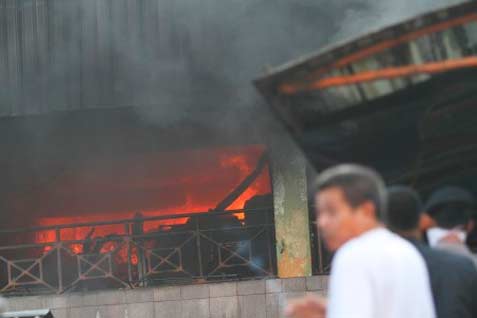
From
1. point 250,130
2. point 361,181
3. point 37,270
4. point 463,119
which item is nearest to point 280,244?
point 250,130

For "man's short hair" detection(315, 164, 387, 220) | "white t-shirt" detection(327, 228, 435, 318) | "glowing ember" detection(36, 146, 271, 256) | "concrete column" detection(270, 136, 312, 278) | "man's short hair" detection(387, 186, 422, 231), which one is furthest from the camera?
"glowing ember" detection(36, 146, 271, 256)

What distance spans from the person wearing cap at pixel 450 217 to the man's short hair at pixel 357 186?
170cm

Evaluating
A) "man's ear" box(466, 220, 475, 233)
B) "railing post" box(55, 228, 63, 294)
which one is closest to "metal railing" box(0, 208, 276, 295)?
"railing post" box(55, 228, 63, 294)

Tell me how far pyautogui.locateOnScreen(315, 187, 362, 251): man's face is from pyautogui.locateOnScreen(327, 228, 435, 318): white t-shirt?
0.05m

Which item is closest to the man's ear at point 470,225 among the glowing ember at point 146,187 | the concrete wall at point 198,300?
the concrete wall at point 198,300

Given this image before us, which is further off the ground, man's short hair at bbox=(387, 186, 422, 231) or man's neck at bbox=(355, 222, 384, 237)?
man's short hair at bbox=(387, 186, 422, 231)

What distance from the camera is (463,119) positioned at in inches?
227

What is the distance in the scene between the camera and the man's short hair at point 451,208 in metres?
5.30

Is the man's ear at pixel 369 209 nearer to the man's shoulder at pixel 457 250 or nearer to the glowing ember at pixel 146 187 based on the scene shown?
the man's shoulder at pixel 457 250

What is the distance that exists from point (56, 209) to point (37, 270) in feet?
7.67

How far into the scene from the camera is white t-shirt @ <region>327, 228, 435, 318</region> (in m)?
3.45

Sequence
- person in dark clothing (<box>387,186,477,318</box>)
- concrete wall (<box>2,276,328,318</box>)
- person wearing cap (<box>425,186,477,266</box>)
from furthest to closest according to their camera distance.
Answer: concrete wall (<box>2,276,328,318</box>), person wearing cap (<box>425,186,477,266</box>), person in dark clothing (<box>387,186,477,318</box>)

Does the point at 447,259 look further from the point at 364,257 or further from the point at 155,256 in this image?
the point at 155,256

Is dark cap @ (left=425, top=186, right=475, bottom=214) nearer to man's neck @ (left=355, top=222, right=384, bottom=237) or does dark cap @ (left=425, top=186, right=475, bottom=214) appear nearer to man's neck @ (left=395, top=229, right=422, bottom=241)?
man's neck @ (left=395, top=229, right=422, bottom=241)
